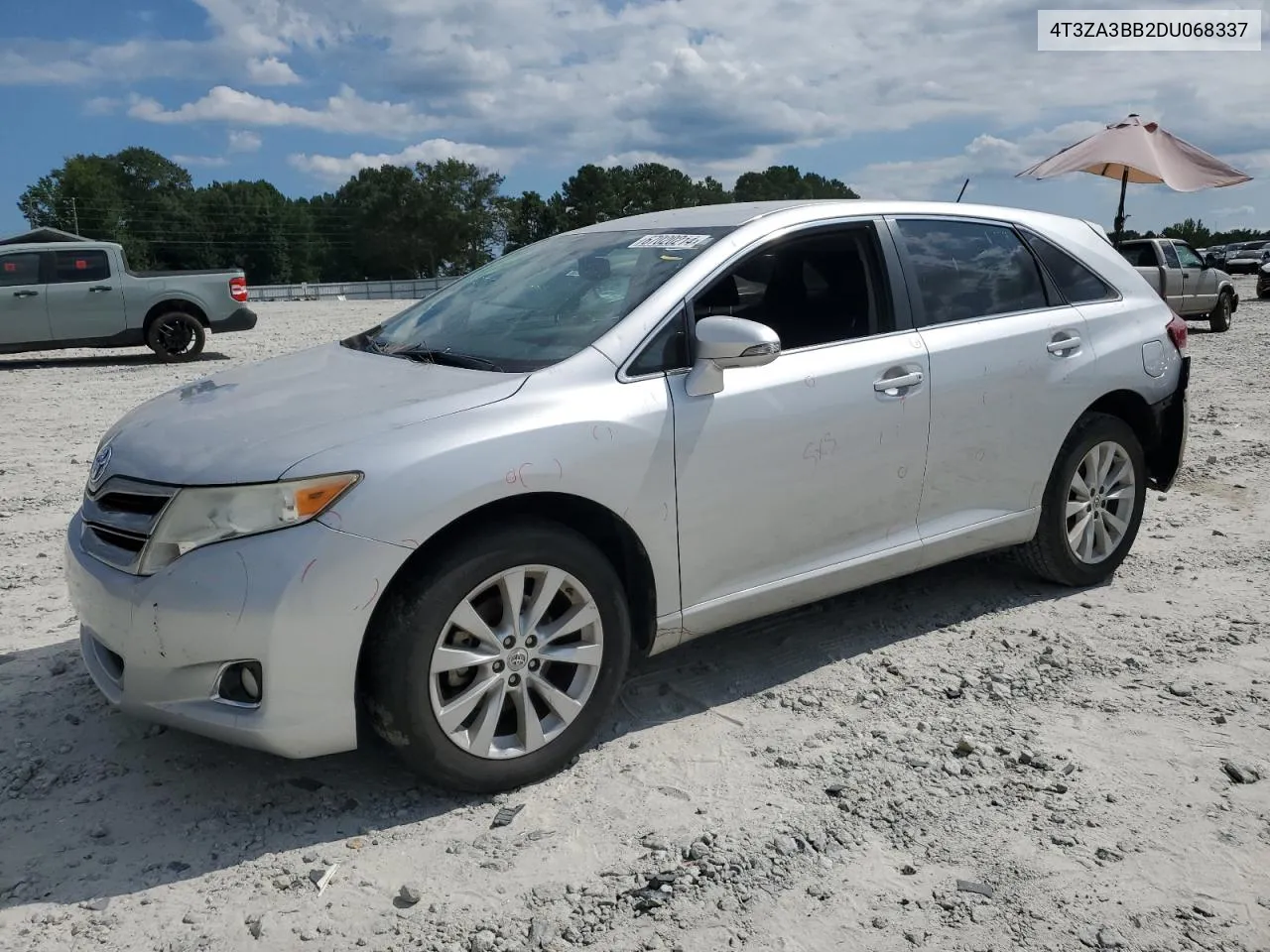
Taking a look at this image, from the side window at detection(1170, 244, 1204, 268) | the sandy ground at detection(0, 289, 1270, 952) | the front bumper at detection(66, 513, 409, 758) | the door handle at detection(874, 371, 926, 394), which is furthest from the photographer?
the side window at detection(1170, 244, 1204, 268)

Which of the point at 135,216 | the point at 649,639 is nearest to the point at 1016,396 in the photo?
the point at 649,639

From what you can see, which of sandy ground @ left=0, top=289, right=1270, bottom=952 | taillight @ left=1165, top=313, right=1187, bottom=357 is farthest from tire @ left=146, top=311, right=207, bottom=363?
taillight @ left=1165, top=313, right=1187, bottom=357

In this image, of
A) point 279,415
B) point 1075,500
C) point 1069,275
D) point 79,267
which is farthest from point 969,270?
point 79,267

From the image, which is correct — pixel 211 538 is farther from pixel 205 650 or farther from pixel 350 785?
pixel 350 785

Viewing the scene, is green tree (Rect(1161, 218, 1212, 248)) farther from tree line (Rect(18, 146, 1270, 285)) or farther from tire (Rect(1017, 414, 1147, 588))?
tire (Rect(1017, 414, 1147, 588))

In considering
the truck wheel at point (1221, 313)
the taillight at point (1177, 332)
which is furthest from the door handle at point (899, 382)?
the truck wheel at point (1221, 313)

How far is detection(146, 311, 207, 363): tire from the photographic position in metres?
15.0

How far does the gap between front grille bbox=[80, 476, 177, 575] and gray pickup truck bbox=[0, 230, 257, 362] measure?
13.0 m

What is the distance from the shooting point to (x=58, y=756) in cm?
350

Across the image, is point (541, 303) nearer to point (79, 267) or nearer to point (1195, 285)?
point (79, 267)

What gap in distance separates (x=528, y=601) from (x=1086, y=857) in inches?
66.8

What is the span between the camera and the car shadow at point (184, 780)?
2.97 metres

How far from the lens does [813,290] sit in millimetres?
4047

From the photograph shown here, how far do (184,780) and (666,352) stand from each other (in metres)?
2.03
